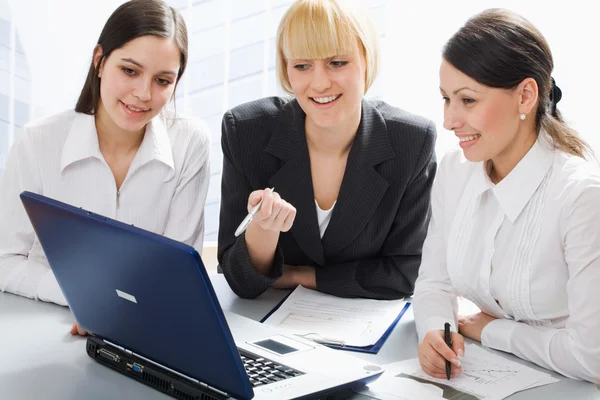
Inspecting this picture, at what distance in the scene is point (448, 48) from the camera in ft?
5.70

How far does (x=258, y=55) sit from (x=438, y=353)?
2.48 m

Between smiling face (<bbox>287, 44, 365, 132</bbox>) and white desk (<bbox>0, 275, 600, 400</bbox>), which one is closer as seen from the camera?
white desk (<bbox>0, 275, 600, 400</bbox>)

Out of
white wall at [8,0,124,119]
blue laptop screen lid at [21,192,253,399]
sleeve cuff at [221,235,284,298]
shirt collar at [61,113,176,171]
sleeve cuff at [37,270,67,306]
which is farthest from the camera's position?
white wall at [8,0,124,119]

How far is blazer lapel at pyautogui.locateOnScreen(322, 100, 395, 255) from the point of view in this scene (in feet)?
6.76

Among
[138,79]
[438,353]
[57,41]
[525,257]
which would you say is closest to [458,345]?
[438,353]

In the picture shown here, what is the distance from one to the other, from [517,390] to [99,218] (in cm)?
80

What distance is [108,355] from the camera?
1.47m

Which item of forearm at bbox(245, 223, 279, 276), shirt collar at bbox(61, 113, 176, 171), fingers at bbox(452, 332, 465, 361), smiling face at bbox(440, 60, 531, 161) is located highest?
smiling face at bbox(440, 60, 531, 161)

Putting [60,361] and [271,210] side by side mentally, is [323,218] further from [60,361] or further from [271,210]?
[60,361]

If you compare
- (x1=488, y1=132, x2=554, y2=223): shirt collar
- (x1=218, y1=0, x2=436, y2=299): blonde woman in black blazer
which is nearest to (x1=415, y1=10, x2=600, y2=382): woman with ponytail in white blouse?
(x1=488, y1=132, x2=554, y2=223): shirt collar

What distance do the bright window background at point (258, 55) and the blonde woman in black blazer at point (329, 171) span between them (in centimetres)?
161

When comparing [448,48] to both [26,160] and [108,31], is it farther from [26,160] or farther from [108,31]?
[26,160]

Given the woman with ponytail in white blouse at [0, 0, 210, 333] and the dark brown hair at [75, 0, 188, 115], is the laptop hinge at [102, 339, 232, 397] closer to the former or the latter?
the woman with ponytail in white blouse at [0, 0, 210, 333]

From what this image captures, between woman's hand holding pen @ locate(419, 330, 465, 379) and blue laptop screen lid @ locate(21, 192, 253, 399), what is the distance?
0.43 metres
